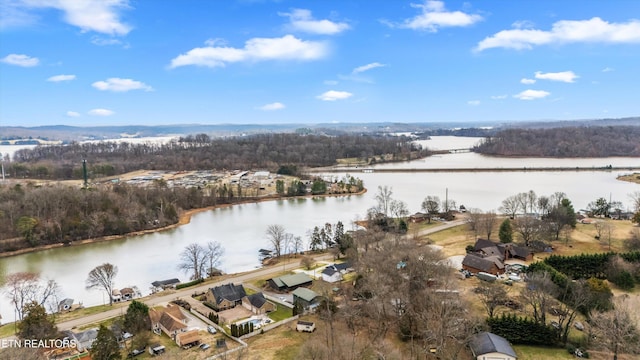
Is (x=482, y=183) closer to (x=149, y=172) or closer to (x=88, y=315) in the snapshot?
(x=88, y=315)

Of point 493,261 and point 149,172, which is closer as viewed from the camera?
point 493,261

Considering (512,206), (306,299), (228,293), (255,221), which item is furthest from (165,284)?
(512,206)

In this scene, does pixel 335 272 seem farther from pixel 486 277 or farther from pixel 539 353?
pixel 539 353

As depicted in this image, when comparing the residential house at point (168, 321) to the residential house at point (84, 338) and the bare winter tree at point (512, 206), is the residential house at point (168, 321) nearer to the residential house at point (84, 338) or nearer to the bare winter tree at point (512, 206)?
the residential house at point (84, 338)

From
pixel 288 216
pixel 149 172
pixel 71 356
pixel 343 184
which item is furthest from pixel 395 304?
pixel 149 172

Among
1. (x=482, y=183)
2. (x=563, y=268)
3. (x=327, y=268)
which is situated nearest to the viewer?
(x=563, y=268)

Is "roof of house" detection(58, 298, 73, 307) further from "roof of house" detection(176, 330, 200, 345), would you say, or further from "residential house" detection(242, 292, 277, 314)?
"residential house" detection(242, 292, 277, 314)
